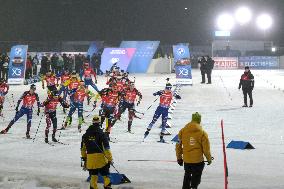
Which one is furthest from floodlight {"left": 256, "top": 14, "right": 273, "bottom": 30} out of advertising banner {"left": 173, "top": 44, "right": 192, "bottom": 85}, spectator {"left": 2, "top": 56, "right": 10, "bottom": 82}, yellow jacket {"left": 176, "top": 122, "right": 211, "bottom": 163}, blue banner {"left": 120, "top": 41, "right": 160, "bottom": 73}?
yellow jacket {"left": 176, "top": 122, "right": 211, "bottom": 163}

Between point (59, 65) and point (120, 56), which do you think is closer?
point (59, 65)

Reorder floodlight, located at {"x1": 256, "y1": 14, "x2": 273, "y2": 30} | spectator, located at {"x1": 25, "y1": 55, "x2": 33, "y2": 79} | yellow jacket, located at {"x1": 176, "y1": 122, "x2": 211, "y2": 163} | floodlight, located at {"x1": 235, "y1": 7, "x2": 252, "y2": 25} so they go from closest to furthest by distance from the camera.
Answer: yellow jacket, located at {"x1": 176, "y1": 122, "x2": 211, "y2": 163}, spectator, located at {"x1": 25, "y1": 55, "x2": 33, "y2": 79}, floodlight, located at {"x1": 235, "y1": 7, "x2": 252, "y2": 25}, floodlight, located at {"x1": 256, "y1": 14, "x2": 273, "y2": 30}

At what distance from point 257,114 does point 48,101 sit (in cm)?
1022

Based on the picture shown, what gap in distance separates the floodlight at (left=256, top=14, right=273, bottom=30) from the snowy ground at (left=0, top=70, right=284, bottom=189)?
39.7 metres

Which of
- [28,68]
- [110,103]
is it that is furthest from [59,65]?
[110,103]

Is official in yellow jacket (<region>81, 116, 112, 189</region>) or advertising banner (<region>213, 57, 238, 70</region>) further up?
advertising banner (<region>213, 57, 238, 70</region>)

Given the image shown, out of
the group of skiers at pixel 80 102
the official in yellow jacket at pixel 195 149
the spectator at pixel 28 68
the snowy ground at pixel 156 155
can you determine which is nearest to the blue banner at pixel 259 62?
the spectator at pixel 28 68

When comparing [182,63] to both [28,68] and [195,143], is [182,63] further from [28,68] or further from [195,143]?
[195,143]

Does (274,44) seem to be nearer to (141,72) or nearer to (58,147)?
(141,72)

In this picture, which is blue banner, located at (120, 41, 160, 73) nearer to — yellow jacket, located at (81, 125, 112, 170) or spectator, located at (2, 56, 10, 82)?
spectator, located at (2, 56, 10, 82)

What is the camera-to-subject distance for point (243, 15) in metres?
61.8

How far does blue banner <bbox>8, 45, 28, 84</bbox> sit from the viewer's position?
114 ft

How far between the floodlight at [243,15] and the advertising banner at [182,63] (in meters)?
29.8

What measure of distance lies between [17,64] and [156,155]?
23328mm
